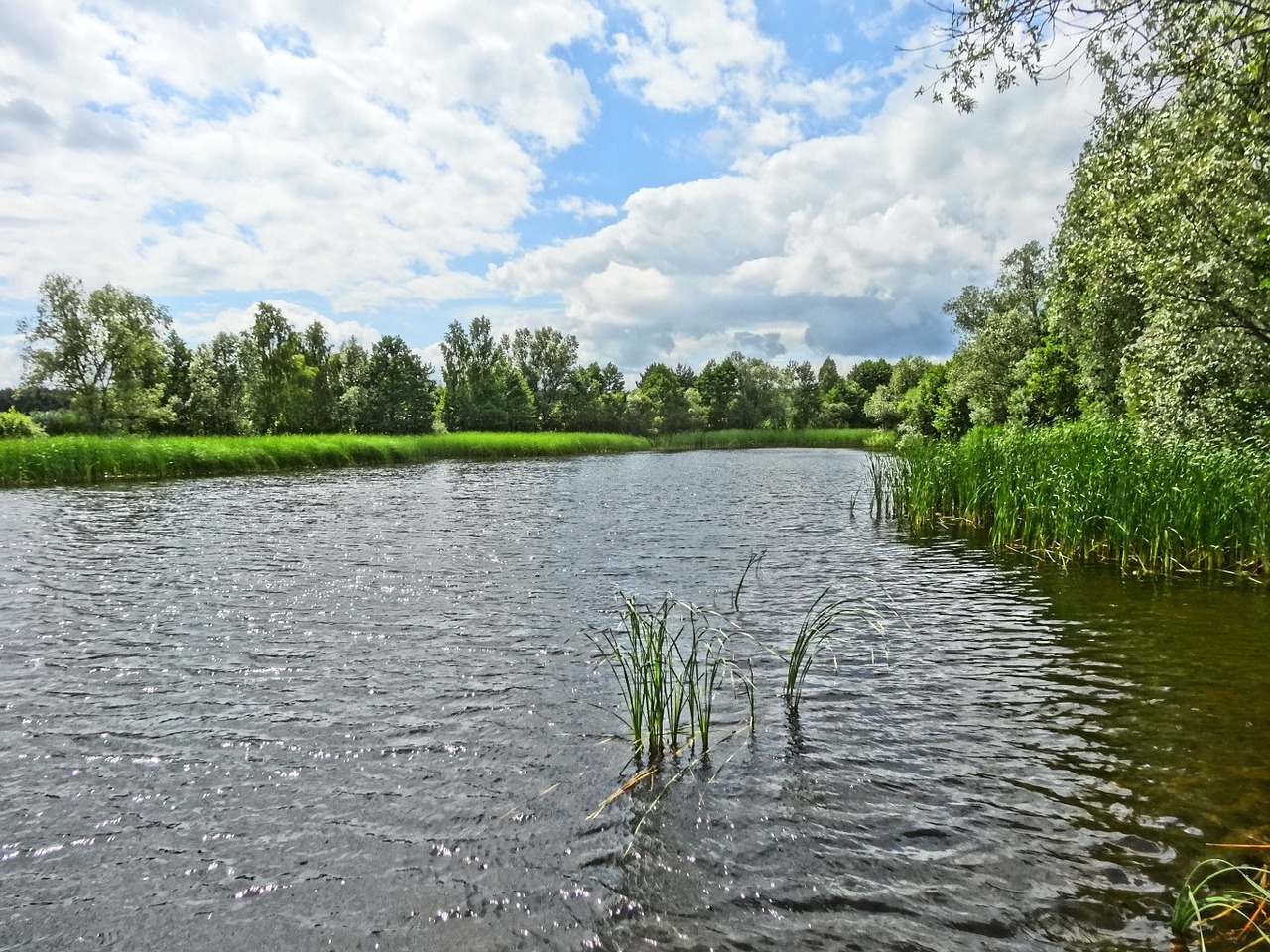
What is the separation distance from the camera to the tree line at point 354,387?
152ft

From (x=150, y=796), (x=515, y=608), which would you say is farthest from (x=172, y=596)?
(x=150, y=796)

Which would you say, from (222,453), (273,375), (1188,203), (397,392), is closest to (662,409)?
(397,392)

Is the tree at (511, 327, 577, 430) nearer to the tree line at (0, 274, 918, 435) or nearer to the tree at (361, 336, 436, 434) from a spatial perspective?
the tree line at (0, 274, 918, 435)

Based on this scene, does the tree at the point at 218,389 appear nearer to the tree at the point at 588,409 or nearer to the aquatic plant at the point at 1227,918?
the tree at the point at 588,409

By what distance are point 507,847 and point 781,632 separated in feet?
18.4

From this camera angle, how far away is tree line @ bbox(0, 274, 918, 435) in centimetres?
4638

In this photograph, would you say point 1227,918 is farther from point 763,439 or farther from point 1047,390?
point 763,439

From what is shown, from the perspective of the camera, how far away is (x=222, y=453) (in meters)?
36.6

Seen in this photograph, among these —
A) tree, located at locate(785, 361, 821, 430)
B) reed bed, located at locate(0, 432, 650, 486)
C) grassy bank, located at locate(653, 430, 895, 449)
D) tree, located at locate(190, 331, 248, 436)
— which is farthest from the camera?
tree, located at locate(785, 361, 821, 430)

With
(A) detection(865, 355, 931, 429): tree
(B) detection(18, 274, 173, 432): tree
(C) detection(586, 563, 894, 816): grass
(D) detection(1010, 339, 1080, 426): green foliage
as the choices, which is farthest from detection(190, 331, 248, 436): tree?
(A) detection(865, 355, 931, 429): tree

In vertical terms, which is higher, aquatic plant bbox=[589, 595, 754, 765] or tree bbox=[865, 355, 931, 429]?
tree bbox=[865, 355, 931, 429]

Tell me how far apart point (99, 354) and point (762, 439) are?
70.6 meters

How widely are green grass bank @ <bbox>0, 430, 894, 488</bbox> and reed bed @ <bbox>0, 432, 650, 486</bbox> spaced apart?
1.2 inches

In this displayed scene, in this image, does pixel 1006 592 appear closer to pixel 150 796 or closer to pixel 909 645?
pixel 909 645
